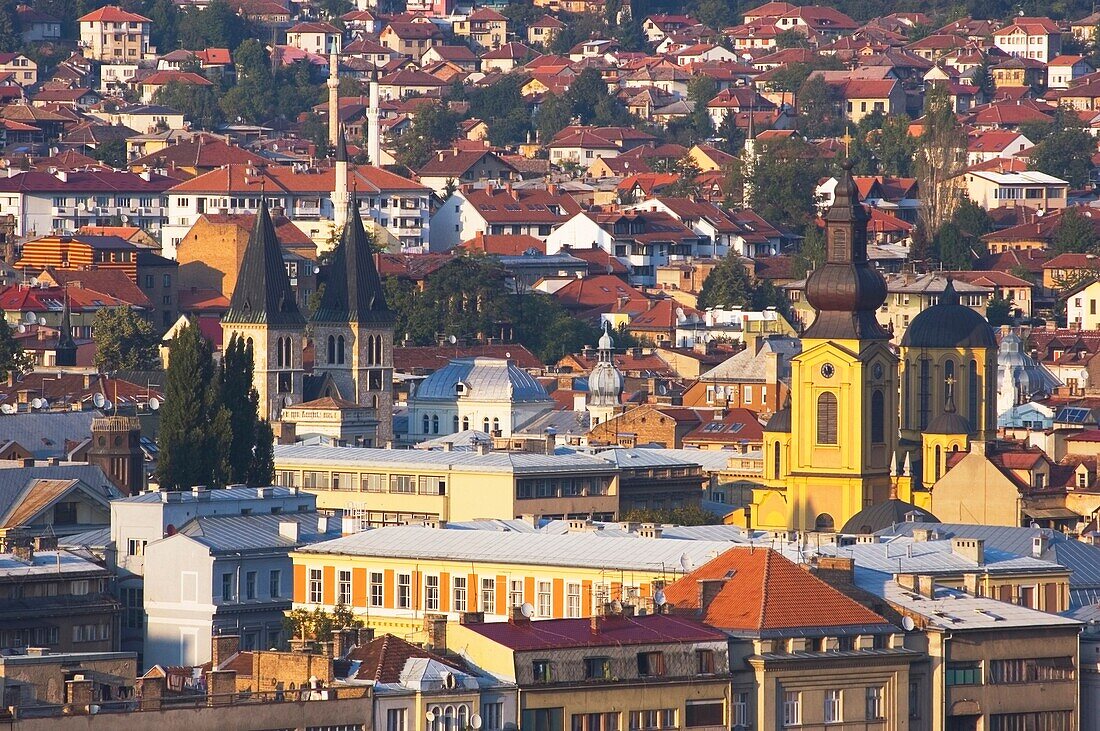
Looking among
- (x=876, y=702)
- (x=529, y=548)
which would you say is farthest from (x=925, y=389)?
(x=876, y=702)

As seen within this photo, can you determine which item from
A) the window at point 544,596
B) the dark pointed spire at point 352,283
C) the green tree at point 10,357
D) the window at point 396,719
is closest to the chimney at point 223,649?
the window at point 396,719

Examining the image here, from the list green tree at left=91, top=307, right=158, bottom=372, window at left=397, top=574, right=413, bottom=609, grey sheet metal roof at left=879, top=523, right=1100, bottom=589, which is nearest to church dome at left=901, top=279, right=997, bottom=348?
grey sheet metal roof at left=879, top=523, right=1100, bottom=589

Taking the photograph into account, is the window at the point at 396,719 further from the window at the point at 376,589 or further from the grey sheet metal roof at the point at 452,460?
the grey sheet metal roof at the point at 452,460

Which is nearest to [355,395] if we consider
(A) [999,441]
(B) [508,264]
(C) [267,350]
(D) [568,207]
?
(C) [267,350]

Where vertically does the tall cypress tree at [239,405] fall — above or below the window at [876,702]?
above

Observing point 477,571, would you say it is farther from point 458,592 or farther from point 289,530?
point 289,530
